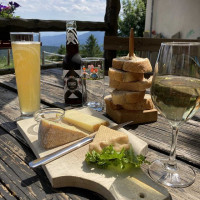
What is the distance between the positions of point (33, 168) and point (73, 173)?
167mm

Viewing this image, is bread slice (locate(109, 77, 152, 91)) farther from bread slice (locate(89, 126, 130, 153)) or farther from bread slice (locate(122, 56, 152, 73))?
bread slice (locate(89, 126, 130, 153))

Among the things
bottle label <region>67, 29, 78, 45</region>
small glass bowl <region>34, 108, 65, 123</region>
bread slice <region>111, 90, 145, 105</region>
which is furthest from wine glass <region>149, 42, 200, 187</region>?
bottle label <region>67, 29, 78, 45</region>

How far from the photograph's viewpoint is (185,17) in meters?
10.9

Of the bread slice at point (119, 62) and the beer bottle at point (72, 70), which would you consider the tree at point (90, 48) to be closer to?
the beer bottle at point (72, 70)

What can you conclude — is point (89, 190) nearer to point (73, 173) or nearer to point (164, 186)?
point (73, 173)

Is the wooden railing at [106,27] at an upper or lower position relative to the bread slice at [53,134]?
upper

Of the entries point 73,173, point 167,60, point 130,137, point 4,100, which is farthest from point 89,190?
point 4,100

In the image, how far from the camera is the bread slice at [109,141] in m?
0.87

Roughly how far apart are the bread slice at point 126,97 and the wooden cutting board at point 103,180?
0.45m

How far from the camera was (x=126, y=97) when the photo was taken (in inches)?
49.5

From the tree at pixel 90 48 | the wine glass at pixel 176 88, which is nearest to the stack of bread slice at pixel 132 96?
the wine glass at pixel 176 88

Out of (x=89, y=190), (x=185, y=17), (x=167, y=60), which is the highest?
(x=185, y=17)

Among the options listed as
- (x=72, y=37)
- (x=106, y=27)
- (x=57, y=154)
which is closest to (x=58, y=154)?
(x=57, y=154)

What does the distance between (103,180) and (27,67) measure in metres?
0.82
